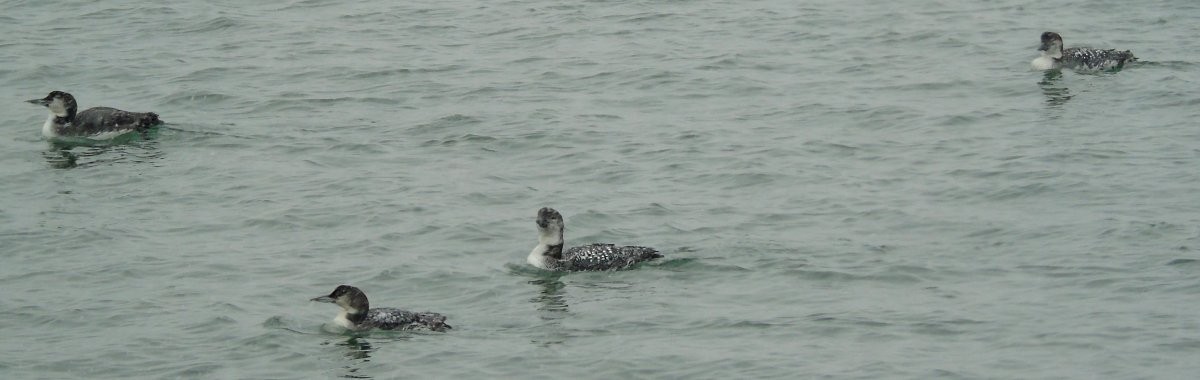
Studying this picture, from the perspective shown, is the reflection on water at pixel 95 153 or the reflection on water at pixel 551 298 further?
the reflection on water at pixel 95 153

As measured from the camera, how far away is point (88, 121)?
1008 inches

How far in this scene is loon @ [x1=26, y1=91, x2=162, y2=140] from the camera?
83.6 feet

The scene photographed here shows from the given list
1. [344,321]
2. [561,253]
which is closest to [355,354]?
[344,321]

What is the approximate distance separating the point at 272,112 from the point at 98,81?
429 centimetres

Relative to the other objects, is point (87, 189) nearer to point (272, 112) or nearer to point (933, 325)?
point (272, 112)

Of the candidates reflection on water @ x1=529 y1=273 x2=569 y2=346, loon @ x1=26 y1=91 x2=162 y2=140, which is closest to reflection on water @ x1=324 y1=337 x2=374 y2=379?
reflection on water @ x1=529 y1=273 x2=569 y2=346

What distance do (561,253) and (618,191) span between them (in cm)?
339

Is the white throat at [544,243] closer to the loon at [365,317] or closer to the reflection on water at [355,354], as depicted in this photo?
the loon at [365,317]

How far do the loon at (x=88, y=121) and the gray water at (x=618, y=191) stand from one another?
0.27 metres

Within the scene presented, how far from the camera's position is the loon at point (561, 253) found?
18.9 metres

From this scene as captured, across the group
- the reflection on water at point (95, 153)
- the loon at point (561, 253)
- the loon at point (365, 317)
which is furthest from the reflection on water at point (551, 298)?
the reflection on water at point (95, 153)

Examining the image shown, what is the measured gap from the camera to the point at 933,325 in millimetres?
16656

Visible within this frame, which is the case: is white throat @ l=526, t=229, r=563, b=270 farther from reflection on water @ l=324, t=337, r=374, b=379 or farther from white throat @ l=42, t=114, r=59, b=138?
white throat @ l=42, t=114, r=59, b=138

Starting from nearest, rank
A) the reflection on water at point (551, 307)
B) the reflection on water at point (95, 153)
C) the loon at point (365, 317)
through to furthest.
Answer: the reflection on water at point (551, 307)
the loon at point (365, 317)
the reflection on water at point (95, 153)
